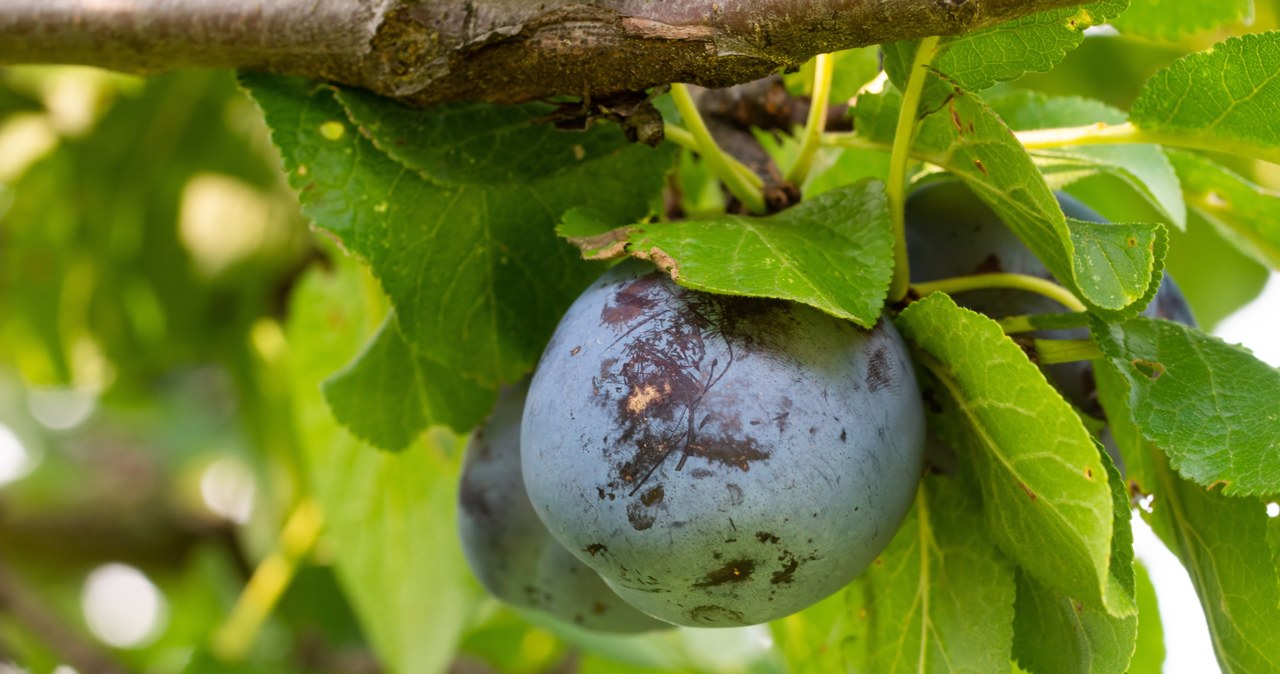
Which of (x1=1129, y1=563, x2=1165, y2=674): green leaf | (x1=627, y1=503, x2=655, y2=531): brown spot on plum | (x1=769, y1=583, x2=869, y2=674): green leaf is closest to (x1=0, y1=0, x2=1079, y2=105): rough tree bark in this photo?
(x1=627, y1=503, x2=655, y2=531): brown spot on plum

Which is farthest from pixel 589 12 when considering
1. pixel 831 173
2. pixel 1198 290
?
pixel 1198 290

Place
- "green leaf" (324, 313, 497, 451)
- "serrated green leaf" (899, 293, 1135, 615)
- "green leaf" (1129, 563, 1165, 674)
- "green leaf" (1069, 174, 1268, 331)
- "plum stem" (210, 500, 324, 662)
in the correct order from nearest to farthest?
"serrated green leaf" (899, 293, 1135, 615) < "green leaf" (324, 313, 497, 451) < "green leaf" (1129, 563, 1165, 674) < "green leaf" (1069, 174, 1268, 331) < "plum stem" (210, 500, 324, 662)

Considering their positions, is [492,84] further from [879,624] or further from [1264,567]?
[1264,567]

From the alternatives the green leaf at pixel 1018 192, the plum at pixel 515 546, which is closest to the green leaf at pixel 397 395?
the plum at pixel 515 546

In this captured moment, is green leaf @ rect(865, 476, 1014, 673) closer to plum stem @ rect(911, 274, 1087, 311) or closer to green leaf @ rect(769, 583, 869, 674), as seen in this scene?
green leaf @ rect(769, 583, 869, 674)

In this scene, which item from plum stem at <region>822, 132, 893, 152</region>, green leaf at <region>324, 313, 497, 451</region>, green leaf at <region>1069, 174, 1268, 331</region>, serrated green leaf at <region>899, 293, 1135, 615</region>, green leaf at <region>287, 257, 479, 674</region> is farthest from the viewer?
green leaf at <region>1069, 174, 1268, 331</region>

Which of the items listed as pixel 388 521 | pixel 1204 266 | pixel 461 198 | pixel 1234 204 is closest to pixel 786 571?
pixel 461 198

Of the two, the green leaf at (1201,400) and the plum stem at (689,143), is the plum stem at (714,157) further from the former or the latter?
the green leaf at (1201,400)
